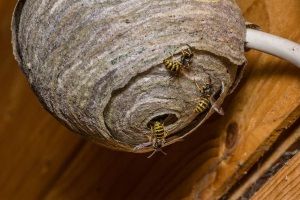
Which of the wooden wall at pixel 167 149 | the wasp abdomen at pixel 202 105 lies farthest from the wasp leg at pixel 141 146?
the wooden wall at pixel 167 149

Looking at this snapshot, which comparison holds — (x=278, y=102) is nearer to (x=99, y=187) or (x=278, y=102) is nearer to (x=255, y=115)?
(x=255, y=115)

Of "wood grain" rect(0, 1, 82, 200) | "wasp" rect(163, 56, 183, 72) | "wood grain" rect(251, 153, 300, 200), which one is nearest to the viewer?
"wasp" rect(163, 56, 183, 72)

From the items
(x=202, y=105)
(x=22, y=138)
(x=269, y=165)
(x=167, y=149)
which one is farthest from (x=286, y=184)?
(x=22, y=138)

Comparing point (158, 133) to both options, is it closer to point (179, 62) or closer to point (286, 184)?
point (179, 62)

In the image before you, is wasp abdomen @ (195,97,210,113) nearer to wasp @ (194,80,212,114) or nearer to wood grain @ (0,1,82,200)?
wasp @ (194,80,212,114)

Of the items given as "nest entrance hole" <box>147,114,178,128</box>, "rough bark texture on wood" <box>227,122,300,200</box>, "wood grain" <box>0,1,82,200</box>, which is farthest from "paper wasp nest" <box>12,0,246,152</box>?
"wood grain" <box>0,1,82,200</box>

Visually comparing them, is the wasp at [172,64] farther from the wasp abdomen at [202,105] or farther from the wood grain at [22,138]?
the wood grain at [22,138]
